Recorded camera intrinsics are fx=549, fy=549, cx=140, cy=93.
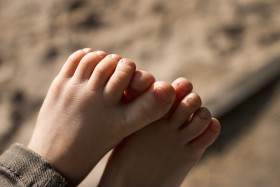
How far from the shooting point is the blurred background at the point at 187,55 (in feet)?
5.85

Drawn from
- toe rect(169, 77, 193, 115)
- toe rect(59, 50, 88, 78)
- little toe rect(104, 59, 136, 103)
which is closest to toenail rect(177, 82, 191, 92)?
toe rect(169, 77, 193, 115)

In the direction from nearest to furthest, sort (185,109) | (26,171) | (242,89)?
1. (26,171)
2. (185,109)
3. (242,89)

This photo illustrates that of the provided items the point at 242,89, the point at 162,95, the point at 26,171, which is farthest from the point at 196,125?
the point at 242,89

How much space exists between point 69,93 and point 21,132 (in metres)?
0.78

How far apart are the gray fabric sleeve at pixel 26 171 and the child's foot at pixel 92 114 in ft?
0.15

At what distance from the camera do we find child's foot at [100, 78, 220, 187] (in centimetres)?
127

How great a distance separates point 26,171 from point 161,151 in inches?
13.1

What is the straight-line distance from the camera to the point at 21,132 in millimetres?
1943

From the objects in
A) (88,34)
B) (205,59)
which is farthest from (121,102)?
(88,34)

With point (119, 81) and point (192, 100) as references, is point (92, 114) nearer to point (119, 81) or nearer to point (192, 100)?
point (119, 81)

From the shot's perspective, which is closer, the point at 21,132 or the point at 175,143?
the point at 175,143

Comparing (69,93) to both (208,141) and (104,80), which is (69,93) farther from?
(208,141)

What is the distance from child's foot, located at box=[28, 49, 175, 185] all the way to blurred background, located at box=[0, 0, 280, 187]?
54 centimetres

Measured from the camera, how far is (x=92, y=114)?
3.93ft
